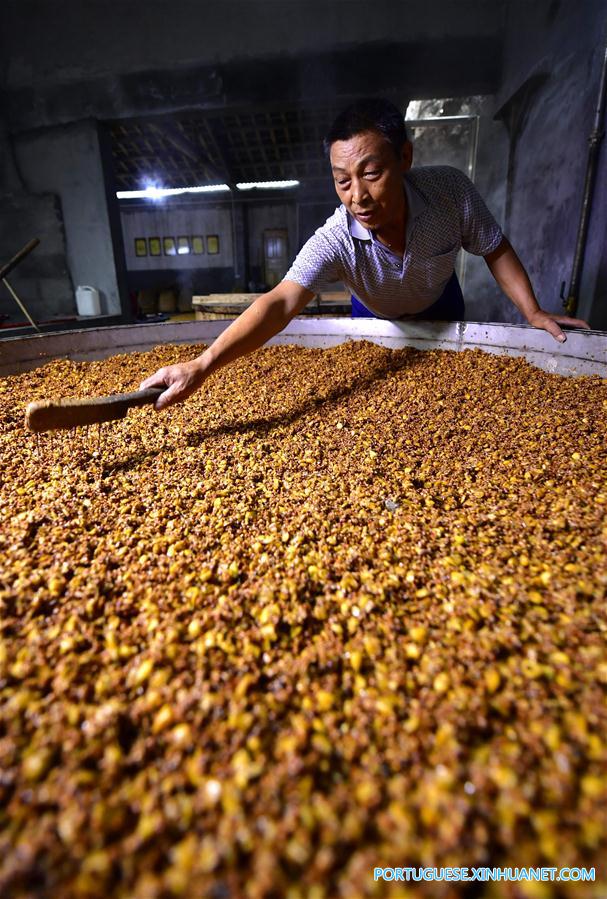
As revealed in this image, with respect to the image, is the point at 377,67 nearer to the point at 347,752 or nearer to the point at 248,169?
the point at 347,752

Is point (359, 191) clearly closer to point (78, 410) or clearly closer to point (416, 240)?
point (416, 240)

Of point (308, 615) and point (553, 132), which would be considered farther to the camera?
point (553, 132)

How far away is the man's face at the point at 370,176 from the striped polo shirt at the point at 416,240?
17cm

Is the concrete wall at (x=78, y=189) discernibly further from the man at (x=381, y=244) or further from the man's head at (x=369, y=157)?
the man's head at (x=369, y=157)

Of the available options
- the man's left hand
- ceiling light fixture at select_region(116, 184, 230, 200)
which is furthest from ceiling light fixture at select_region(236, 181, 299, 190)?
the man's left hand

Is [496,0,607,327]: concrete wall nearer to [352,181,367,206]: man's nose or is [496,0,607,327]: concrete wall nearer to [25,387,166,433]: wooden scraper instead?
[352,181,367,206]: man's nose

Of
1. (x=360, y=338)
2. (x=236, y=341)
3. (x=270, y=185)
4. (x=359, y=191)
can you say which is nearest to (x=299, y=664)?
(x=236, y=341)

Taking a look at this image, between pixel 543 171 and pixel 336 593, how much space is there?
17.6ft

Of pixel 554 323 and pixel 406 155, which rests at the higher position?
pixel 406 155

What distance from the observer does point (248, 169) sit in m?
10.8

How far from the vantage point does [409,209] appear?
6.08ft

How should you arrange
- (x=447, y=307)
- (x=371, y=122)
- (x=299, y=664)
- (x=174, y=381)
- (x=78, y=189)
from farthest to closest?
1. (x=78, y=189)
2. (x=447, y=307)
3. (x=371, y=122)
4. (x=174, y=381)
5. (x=299, y=664)

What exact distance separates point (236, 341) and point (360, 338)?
100 centimetres

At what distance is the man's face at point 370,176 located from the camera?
156 cm
